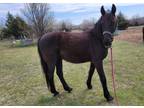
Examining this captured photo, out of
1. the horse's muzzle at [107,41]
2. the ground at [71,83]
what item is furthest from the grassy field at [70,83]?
the horse's muzzle at [107,41]

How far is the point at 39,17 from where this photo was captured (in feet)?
10.9

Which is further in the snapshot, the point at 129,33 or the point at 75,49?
the point at 129,33

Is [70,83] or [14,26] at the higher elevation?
[14,26]

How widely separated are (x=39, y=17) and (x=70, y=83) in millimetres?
1139

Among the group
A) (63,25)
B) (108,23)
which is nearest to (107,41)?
(108,23)

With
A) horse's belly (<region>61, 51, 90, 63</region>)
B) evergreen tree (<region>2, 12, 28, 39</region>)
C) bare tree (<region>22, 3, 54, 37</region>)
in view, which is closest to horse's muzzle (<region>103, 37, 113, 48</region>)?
horse's belly (<region>61, 51, 90, 63</region>)

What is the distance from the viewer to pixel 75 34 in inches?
120

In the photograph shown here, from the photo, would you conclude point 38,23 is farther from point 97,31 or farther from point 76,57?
point 97,31

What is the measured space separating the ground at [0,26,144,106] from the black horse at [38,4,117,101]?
0.62 feet

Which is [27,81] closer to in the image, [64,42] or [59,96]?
[59,96]

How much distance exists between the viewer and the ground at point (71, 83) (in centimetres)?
302

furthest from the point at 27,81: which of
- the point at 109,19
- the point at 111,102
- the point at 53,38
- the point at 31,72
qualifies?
the point at 109,19

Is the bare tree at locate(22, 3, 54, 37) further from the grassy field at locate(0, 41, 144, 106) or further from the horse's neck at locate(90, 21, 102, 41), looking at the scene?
the horse's neck at locate(90, 21, 102, 41)

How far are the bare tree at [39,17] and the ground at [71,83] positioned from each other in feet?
1.50
